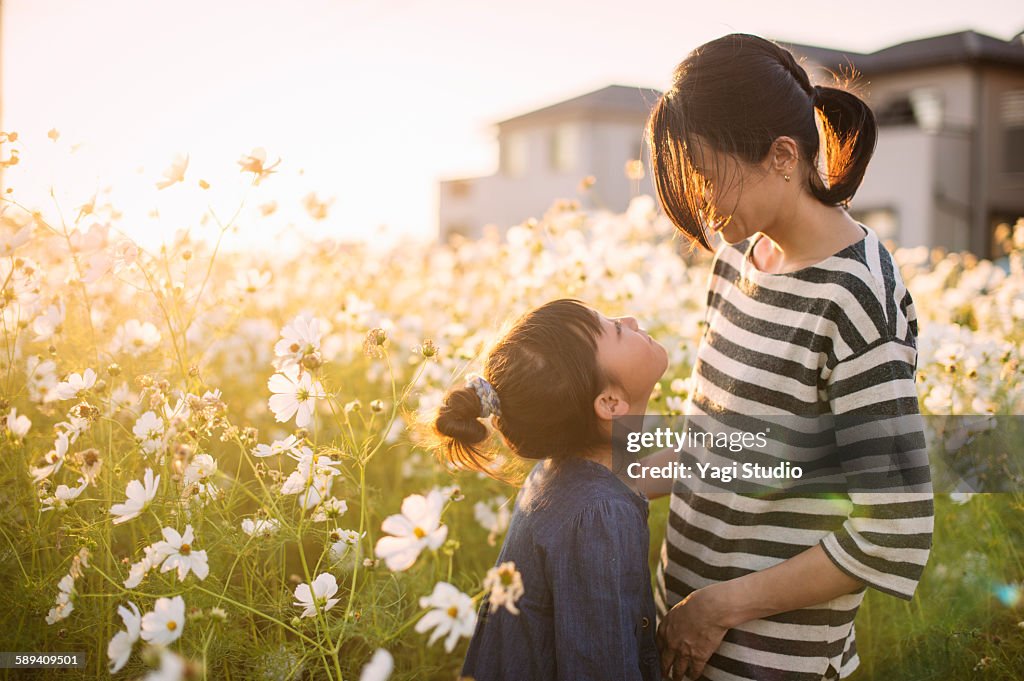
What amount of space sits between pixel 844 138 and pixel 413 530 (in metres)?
1.12

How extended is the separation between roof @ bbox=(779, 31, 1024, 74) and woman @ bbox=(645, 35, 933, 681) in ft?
44.3

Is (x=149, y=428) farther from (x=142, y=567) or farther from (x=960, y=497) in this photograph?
(x=960, y=497)

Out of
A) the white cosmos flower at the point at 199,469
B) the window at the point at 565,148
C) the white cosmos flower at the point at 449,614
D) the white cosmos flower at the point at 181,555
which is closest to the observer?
the white cosmos flower at the point at 449,614

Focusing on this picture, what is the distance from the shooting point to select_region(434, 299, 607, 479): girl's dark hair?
64.9 inches

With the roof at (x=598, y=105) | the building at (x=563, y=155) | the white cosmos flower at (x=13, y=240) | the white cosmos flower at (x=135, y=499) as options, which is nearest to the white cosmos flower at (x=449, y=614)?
the white cosmos flower at (x=135, y=499)

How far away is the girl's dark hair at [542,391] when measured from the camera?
1649 millimetres

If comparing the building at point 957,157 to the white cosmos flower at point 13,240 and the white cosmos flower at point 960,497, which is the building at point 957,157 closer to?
the white cosmos flower at point 960,497

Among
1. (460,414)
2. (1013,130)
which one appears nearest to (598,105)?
(1013,130)

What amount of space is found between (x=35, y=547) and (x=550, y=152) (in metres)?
→ 19.8

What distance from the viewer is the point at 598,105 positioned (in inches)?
769

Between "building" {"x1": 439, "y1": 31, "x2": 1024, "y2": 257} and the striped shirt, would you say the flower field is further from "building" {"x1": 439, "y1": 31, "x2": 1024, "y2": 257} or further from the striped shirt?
"building" {"x1": 439, "y1": 31, "x2": 1024, "y2": 257}

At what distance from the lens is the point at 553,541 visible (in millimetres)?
1525

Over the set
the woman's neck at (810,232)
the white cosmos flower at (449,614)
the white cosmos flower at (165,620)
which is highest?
the woman's neck at (810,232)

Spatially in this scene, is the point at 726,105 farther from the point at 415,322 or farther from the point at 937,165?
the point at 937,165
